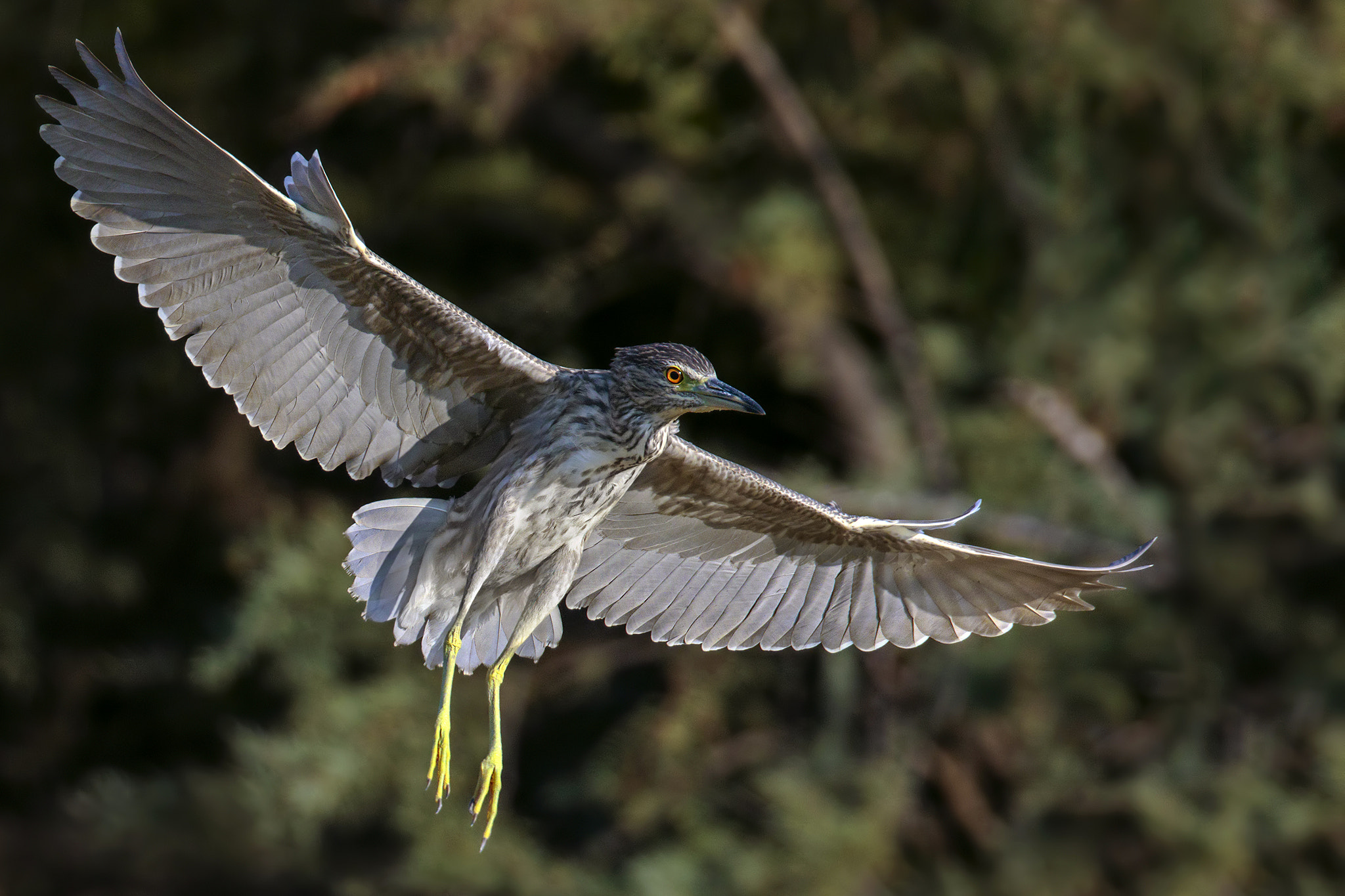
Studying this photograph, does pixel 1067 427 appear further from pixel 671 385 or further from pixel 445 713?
pixel 445 713

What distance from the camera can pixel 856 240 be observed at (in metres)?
7.38

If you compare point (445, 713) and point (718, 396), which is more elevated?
point (718, 396)

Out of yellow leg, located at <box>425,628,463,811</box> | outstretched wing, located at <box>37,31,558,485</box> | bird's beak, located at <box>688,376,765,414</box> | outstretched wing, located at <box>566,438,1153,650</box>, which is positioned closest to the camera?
outstretched wing, located at <box>37,31,558,485</box>

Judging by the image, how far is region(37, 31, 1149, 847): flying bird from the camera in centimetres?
329

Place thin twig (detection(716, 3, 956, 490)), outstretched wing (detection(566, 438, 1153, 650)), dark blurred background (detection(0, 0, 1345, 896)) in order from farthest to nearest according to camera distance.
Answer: dark blurred background (detection(0, 0, 1345, 896)) → thin twig (detection(716, 3, 956, 490)) → outstretched wing (detection(566, 438, 1153, 650))

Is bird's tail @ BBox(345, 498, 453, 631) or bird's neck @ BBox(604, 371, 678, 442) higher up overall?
bird's neck @ BBox(604, 371, 678, 442)

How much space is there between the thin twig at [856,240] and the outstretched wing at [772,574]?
339cm

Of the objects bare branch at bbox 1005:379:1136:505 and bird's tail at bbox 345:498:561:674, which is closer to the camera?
bird's tail at bbox 345:498:561:674

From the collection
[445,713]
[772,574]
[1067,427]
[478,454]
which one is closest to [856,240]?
[1067,427]

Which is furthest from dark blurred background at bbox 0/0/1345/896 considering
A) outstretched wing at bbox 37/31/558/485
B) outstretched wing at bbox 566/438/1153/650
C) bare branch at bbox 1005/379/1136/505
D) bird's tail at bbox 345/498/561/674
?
outstretched wing at bbox 37/31/558/485

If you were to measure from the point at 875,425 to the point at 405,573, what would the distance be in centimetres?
429

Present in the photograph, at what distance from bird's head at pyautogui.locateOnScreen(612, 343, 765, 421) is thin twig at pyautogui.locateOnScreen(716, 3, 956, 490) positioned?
3.82 meters

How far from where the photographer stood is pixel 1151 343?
305 inches

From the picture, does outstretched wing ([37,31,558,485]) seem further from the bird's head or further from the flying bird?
the bird's head
